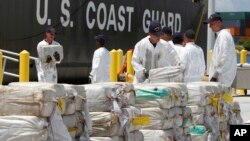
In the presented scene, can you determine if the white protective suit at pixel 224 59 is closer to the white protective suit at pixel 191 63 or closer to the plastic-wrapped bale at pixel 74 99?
the white protective suit at pixel 191 63

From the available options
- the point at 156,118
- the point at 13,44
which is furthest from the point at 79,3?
the point at 156,118

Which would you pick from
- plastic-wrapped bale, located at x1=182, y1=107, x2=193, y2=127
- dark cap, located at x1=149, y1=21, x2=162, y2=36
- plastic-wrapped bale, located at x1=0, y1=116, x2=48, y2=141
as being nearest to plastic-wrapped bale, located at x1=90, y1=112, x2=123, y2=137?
A: plastic-wrapped bale, located at x1=0, y1=116, x2=48, y2=141

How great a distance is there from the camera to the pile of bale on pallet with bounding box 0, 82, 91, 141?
5125 millimetres

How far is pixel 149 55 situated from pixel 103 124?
Result: 2.84 meters

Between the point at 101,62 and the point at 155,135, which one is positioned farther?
the point at 101,62

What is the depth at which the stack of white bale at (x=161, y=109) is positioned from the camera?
761 cm

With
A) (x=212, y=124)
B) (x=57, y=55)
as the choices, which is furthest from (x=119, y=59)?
(x=212, y=124)

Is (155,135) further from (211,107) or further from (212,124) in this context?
(211,107)

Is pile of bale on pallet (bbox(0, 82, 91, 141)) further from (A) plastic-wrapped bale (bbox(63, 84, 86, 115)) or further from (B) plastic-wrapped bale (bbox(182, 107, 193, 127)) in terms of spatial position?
(B) plastic-wrapped bale (bbox(182, 107, 193, 127))

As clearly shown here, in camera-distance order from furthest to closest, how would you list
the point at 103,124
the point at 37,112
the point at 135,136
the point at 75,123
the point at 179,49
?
1. the point at 179,49
2. the point at 135,136
3. the point at 103,124
4. the point at 75,123
5. the point at 37,112

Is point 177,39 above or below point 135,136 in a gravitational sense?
above

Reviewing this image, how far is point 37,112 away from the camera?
17.5 feet

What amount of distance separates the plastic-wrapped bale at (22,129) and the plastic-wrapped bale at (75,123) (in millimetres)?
580

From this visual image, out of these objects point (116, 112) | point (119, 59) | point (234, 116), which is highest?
point (119, 59)
